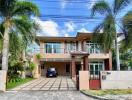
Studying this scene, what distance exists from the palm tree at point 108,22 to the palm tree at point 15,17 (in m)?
5.85

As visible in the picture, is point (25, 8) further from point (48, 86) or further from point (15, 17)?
point (48, 86)

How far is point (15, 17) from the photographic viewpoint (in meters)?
24.4

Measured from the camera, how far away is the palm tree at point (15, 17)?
77.3ft

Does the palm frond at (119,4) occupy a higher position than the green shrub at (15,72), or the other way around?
the palm frond at (119,4)

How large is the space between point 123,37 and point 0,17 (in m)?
11.6

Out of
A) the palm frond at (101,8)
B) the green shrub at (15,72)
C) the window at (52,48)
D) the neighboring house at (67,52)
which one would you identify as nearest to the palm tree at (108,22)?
the palm frond at (101,8)

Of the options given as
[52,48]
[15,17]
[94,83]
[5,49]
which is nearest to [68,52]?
[52,48]

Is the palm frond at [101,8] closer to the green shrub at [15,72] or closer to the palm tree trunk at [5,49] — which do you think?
the palm tree trunk at [5,49]

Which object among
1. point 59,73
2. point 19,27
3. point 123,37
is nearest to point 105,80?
point 123,37

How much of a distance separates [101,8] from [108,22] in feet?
5.20

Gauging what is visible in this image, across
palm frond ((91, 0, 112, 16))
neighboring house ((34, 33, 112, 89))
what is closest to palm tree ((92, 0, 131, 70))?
palm frond ((91, 0, 112, 16))

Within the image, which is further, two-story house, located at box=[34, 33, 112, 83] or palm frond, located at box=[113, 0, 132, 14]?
two-story house, located at box=[34, 33, 112, 83]

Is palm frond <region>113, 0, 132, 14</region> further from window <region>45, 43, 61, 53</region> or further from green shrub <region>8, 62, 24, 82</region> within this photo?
window <region>45, 43, 61, 53</region>

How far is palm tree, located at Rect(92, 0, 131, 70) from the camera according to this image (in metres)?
24.8
